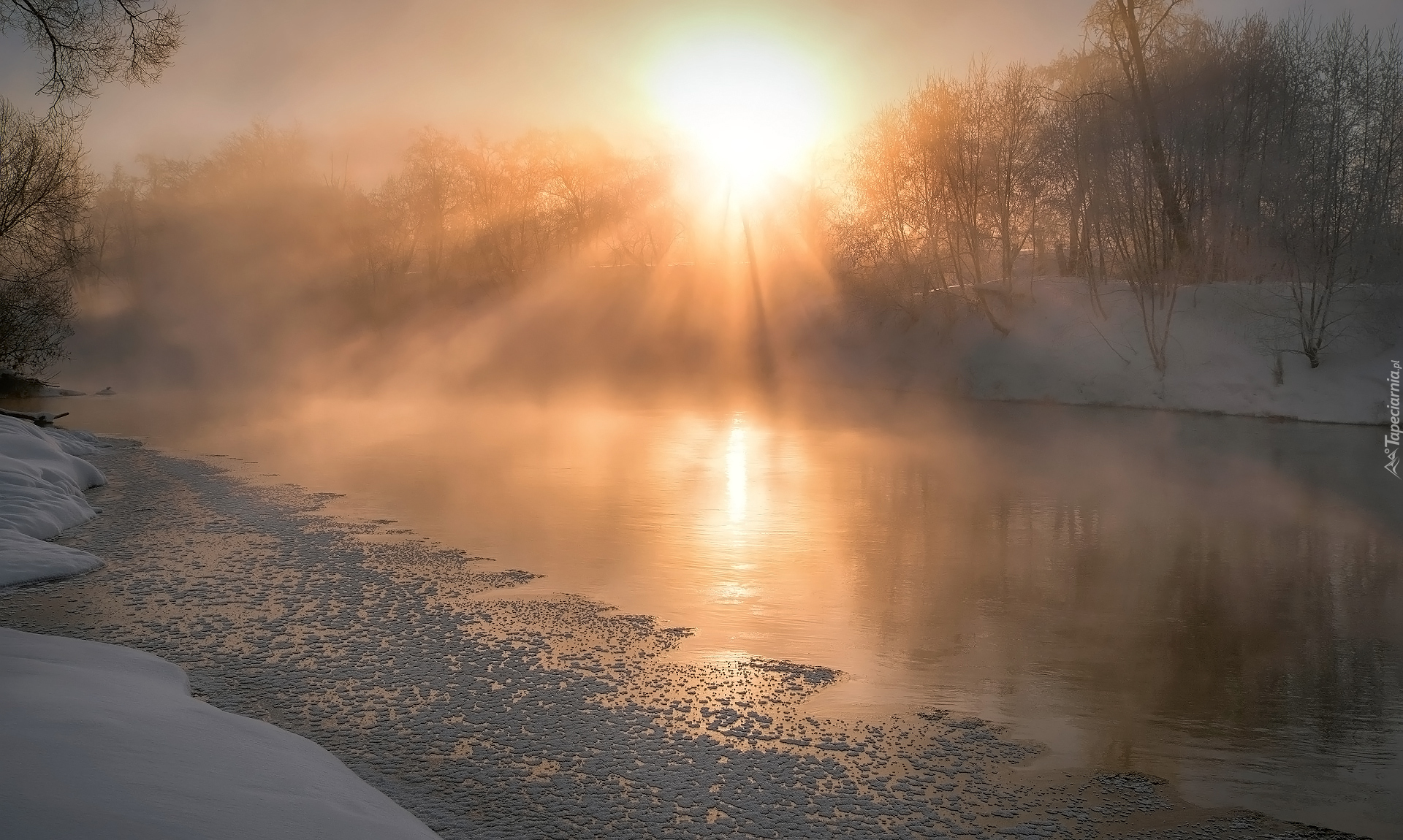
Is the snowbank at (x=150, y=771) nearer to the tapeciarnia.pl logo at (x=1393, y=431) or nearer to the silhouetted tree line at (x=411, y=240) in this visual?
the tapeciarnia.pl logo at (x=1393, y=431)

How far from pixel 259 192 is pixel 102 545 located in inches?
3007

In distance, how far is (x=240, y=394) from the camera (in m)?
38.3

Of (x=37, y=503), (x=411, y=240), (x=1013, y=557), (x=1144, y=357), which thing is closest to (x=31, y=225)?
(x=37, y=503)

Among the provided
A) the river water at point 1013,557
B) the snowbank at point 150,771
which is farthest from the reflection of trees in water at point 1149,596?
the snowbank at point 150,771

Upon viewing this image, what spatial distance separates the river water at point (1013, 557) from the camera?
690 cm

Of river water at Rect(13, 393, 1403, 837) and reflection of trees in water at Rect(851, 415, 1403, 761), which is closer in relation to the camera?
river water at Rect(13, 393, 1403, 837)

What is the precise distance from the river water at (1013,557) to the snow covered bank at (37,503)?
308 cm

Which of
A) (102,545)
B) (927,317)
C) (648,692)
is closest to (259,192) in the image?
(927,317)

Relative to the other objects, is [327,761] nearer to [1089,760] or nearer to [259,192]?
[1089,760]

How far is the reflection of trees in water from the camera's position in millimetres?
7340

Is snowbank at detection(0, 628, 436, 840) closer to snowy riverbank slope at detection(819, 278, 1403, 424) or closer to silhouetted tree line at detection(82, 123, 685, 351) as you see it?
snowy riverbank slope at detection(819, 278, 1403, 424)

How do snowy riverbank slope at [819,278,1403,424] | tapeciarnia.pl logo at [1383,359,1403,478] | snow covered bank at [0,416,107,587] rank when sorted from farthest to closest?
snowy riverbank slope at [819,278,1403,424], tapeciarnia.pl logo at [1383,359,1403,478], snow covered bank at [0,416,107,587]

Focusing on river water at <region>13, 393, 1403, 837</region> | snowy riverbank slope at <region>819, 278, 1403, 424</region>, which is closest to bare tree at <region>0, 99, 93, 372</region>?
river water at <region>13, 393, 1403, 837</region>

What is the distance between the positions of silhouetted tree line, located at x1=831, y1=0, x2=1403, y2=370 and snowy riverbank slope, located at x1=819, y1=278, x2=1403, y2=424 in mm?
676
